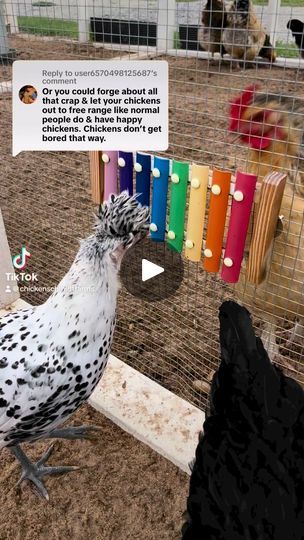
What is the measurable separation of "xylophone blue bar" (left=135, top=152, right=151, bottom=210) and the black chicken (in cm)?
69

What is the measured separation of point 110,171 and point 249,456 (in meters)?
1.07

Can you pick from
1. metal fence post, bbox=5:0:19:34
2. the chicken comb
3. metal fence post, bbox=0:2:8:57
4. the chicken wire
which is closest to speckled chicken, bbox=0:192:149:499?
the chicken wire

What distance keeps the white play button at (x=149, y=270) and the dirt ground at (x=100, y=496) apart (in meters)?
0.79

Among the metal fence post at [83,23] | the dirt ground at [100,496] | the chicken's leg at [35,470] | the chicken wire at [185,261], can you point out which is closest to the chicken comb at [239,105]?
the chicken wire at [185,261]

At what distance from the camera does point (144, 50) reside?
6.01ft

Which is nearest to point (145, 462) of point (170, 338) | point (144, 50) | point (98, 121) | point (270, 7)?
point (170, 338)

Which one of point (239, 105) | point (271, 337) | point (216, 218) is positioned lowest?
point (271, 337)

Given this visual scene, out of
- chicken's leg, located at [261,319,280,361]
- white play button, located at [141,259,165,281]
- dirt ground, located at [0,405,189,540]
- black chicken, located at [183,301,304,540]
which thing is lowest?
dirt ground, located at [0,405,189,540]

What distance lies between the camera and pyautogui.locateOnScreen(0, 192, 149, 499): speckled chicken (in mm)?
1327

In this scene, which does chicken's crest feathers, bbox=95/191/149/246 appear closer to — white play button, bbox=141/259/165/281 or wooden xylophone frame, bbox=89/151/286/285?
wooden xylophone frame, bbox=89/151/286/285

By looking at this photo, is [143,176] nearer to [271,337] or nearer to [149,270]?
[149,270]

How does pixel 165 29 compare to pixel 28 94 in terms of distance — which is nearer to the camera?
pixel 28 94

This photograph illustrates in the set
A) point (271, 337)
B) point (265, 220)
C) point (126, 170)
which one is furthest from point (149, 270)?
point (265, 220)

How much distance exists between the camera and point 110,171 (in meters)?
1.68
